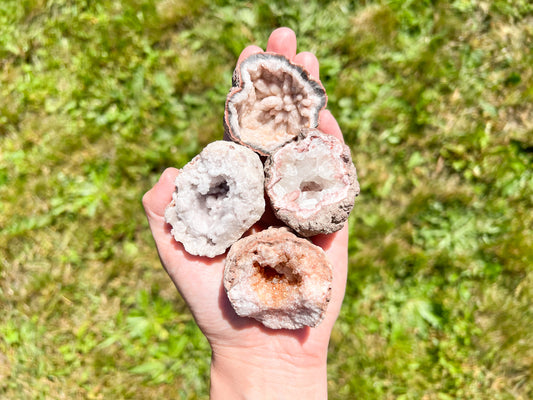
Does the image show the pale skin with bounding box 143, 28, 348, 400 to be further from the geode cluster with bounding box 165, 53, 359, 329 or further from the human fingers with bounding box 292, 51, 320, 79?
the human fingers with bounding box 292, 51, 320, 79

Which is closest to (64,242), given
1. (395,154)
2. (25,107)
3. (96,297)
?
(96,297)

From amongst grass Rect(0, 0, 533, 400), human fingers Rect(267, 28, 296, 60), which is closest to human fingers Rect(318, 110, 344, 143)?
human fingers Rect(267, 28, 296, 60)

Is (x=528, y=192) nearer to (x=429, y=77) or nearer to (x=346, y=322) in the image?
(x=429, y=77)

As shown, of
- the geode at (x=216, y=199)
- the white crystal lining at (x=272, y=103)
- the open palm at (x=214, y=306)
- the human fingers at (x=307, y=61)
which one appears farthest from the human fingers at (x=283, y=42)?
the open palm at (x=214, y=306)

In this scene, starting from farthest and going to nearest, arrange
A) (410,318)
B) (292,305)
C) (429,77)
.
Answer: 1. (429,77)
2. (410,318)
3. (292,305)

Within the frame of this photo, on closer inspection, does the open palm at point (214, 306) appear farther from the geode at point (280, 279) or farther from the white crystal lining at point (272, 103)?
the white crystal lining at point (272, 103)
